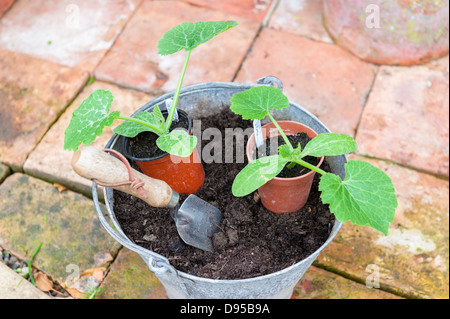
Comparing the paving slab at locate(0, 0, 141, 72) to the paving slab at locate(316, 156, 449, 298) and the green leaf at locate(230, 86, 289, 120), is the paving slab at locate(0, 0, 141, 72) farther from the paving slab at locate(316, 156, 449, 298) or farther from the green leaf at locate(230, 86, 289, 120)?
the paving slab at locate(316, 156, 449, 298)

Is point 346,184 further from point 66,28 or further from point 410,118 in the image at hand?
point 66,28

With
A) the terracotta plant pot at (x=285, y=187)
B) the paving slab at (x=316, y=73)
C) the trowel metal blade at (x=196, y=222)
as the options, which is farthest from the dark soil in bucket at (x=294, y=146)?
the paving slab at (x=316, y=73)

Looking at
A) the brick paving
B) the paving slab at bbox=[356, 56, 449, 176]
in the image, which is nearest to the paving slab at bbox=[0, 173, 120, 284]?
the brick paving

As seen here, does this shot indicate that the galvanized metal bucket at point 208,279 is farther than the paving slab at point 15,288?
No

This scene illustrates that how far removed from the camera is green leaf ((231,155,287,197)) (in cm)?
93

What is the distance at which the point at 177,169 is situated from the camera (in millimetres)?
1137

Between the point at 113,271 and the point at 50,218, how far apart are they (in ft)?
1.06

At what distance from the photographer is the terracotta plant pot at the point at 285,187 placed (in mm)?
1046

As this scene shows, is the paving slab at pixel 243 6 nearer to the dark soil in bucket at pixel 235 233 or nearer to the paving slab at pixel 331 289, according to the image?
the dark soil in bucket at pixel 235 233

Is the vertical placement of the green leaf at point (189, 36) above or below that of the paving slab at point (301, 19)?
above

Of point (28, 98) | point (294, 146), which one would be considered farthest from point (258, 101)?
point (28, 98)

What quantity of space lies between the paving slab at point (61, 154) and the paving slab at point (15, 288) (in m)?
0.37

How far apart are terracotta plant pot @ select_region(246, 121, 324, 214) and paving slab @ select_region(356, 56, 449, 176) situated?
590 millimetres

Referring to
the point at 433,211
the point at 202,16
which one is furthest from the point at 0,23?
the point at 433,211
